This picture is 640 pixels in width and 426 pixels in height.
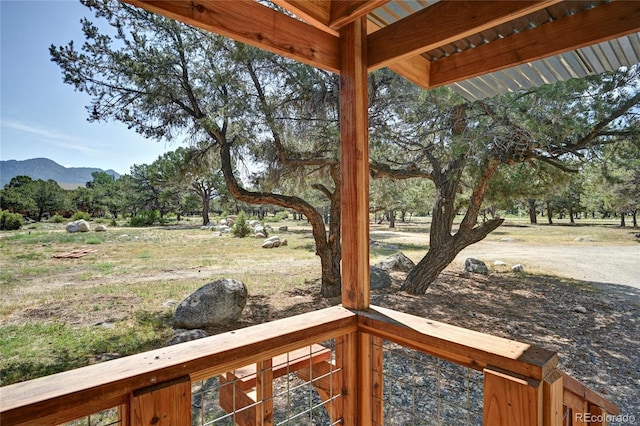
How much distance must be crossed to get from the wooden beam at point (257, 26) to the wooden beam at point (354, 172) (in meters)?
0.08

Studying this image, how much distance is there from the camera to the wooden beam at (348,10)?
3.09 ft

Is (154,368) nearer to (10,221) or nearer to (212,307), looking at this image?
(212,307)

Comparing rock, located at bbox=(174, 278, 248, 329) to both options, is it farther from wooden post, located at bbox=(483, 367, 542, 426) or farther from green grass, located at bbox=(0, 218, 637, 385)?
wooden post, located at bbox=(483, 367, 542, 426)

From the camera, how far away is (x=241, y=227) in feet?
24.9

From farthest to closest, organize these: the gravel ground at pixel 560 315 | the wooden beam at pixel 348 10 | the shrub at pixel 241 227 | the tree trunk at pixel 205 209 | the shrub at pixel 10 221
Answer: the shrub at pixel 241 227, the tree trunk at pixel 205 209, the shrub at pixel 10 221, the gravel ground at pixel 560 315, the wooden beam at pixel 348 10

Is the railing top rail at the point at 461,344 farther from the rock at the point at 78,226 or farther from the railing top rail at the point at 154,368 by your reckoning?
the rock at the point at 78,226

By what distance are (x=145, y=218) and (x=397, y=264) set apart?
5152 mm

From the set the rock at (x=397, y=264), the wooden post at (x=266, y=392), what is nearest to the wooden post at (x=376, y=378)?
the wooden post at (x=266, y=392)

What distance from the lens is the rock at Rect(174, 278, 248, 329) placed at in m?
3.55

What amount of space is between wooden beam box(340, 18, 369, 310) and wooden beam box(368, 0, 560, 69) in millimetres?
83

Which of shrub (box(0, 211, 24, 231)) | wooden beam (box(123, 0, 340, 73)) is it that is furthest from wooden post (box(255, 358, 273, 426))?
shrub (box(0, 211, 24, 231))

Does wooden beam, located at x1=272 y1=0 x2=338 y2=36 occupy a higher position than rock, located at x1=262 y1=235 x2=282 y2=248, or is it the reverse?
wooden beam, located at x1=272 y1=0 x2=338 y2=36

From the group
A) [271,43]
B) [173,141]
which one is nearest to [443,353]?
[271,43]

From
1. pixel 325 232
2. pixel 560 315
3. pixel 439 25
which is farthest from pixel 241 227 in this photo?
pixel 439 25
